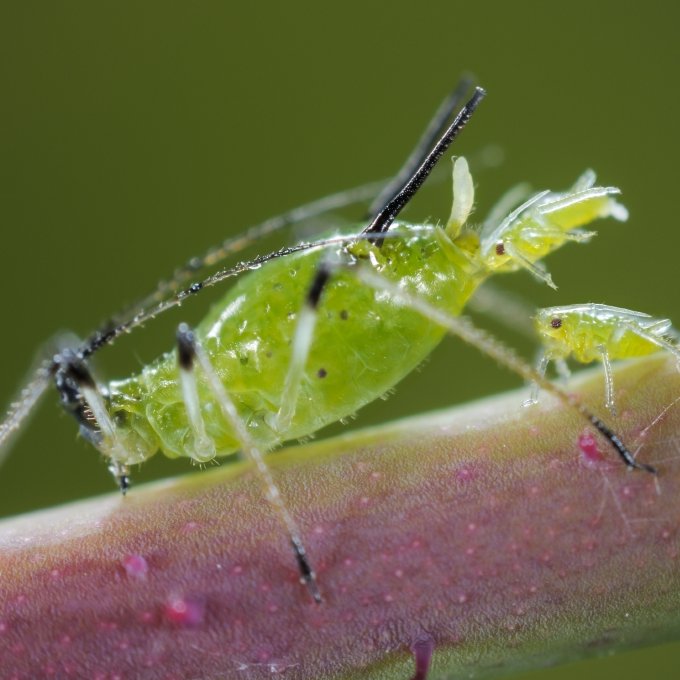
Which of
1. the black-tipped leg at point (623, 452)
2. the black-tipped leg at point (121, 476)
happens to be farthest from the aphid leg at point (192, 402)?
the black-tipped leg at point (623, 452)

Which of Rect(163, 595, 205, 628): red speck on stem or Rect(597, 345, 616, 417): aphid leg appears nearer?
Rect(163, 595, 205, 628): red speck on stem

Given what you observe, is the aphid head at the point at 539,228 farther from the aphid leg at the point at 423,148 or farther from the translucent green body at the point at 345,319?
the aphid leg at the point at 423,148

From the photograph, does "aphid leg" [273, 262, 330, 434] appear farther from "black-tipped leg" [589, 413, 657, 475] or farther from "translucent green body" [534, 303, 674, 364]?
"black-tipped leg" [589, 413, 657, 475]

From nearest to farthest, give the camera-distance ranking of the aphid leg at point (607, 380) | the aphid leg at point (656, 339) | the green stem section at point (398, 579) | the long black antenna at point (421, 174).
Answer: the green stem section at point (398, 579) < the aphid leg at point (607, 380) < the aphid leg at point (656, 339) < the long black antenna at point (421, 174)

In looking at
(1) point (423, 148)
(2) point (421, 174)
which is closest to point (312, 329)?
(2) point (421, 174)

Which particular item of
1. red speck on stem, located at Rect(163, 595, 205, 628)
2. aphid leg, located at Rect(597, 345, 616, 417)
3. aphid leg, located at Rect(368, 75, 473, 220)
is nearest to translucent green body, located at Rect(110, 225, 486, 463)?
aphid leg, located at Rect(368, 75, 473, 220)

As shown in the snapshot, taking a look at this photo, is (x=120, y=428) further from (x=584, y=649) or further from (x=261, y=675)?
(x=584, y=649)
